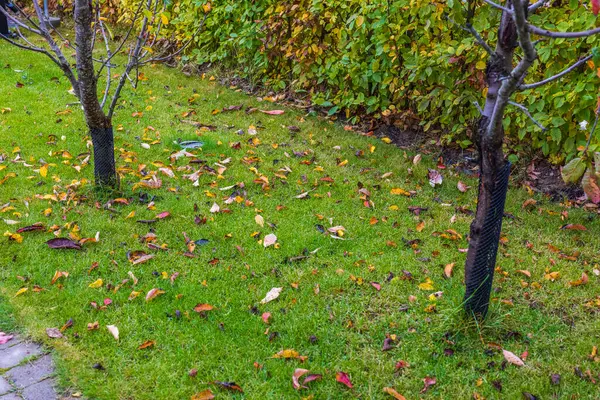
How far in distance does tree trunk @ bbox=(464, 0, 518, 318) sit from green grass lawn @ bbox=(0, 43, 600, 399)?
201mm

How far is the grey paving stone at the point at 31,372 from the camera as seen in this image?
2.45 m

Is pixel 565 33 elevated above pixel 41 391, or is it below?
above

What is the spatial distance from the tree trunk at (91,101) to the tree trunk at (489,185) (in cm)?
253

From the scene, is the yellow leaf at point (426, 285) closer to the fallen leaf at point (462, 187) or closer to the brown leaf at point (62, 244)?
the fallen leaf at point (462, 187)

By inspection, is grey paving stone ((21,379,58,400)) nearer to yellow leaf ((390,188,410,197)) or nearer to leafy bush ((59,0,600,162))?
yellow leaf ((390,188,410,197))

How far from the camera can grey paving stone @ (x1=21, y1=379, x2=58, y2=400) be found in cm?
236

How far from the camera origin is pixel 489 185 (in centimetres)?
253

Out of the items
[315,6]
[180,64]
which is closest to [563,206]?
[315,6]

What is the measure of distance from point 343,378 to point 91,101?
2.53m

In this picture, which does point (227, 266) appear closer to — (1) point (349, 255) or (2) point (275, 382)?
(1) point (349, 255)

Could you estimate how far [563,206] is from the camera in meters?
4.20

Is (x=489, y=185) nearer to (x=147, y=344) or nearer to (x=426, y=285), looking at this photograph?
(x=426, y=285)

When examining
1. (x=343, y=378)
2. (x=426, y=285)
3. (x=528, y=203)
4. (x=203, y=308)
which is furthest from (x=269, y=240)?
(x=528, y=203)

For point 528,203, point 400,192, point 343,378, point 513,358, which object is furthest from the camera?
point 400,192
